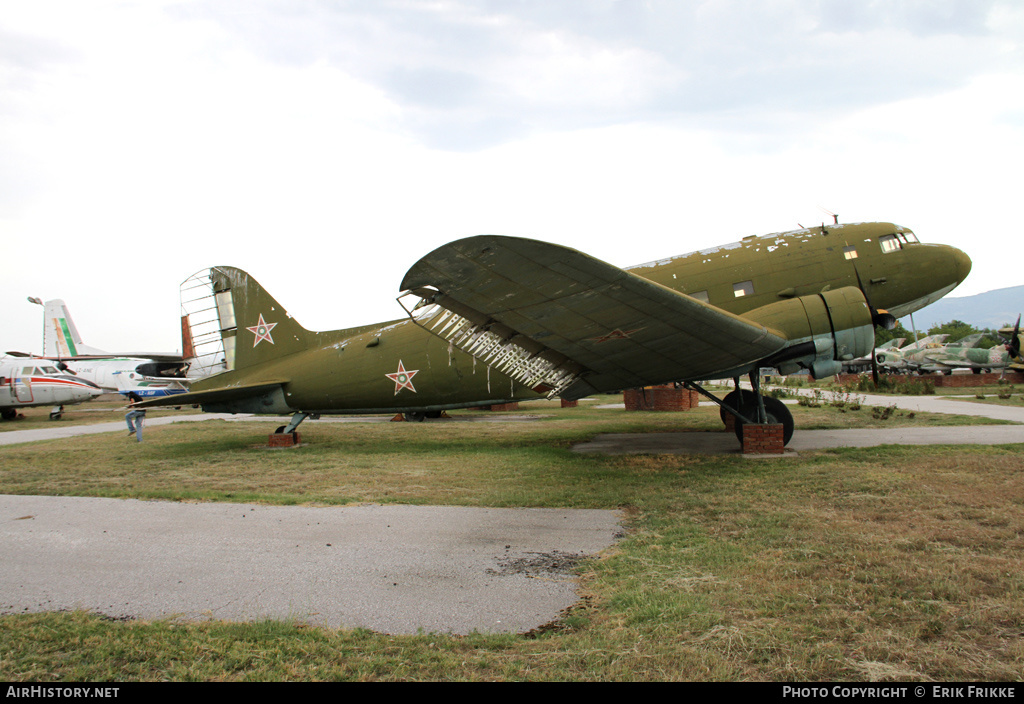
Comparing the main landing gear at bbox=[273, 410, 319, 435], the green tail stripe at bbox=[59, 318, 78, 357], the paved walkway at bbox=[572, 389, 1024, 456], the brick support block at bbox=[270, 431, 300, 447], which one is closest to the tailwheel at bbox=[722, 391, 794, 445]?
the paved walkway at bbox=[572, 389, 1024, 456]

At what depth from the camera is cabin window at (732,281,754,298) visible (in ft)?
31.0

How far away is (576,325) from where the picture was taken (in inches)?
258

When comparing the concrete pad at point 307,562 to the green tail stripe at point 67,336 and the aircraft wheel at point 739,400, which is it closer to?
the aircraft wheel at point 739,400

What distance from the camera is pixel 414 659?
8.91ft

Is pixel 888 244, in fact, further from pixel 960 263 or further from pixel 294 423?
pixel 294 423

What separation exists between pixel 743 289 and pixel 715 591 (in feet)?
23.4

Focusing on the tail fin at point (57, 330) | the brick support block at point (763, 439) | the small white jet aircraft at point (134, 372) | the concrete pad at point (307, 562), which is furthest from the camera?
the tail fin at point (57, 330)

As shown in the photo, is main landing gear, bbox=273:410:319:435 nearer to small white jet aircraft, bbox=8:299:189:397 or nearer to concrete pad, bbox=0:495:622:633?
concrete pad, bbox=0:495:622:633

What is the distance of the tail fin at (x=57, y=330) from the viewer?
130ft

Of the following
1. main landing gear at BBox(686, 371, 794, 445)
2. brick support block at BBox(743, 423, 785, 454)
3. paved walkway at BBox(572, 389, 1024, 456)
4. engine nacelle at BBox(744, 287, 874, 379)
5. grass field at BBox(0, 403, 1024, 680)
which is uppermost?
engine nacelle at BBox(744, 287, 874, 379)

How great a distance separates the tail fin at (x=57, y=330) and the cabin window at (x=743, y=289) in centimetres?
4739

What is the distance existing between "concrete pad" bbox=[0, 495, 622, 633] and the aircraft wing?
7.20 ft

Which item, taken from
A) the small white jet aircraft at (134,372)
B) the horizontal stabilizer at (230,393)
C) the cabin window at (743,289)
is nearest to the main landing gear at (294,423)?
the horizontal stabilizer at (230,393)
